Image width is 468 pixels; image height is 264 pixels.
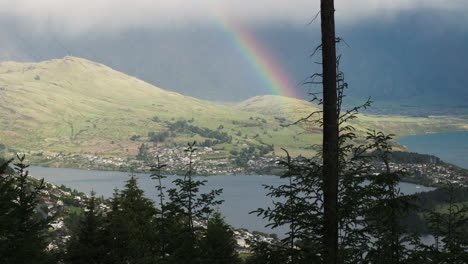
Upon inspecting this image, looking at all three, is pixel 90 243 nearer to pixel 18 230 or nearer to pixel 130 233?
pixel 130 233

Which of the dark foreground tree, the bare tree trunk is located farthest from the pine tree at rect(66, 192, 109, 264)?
the bare tree trunk

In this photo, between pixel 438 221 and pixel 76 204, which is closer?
pixel 438 221

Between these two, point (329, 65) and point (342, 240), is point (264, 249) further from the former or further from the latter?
point (329, 65)

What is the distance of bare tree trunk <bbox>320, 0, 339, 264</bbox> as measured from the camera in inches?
520

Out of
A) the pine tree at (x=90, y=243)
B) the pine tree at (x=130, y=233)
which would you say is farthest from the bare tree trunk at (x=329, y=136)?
the pine tree at (x=90, y=243)

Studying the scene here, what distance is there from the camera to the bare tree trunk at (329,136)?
13.2 meters

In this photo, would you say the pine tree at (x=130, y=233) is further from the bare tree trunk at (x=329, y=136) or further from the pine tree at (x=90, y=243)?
the bare tree trunk at (x=329, y=136)

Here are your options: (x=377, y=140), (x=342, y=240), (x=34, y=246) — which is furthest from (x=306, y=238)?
(x=34, y=246)

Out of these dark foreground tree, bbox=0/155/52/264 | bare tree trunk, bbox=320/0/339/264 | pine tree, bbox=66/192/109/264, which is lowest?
pine tree, bbox=66/192/109/264

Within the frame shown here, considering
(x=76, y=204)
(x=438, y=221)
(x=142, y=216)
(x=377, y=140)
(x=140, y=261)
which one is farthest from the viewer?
(x=76, y=204)

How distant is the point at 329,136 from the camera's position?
14039 mm

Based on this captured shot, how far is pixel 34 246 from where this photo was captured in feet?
60.7

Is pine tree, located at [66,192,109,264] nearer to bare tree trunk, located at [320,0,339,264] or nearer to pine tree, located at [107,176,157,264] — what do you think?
pine tree, located at [107,176,157,264]

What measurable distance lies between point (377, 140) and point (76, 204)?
134m
